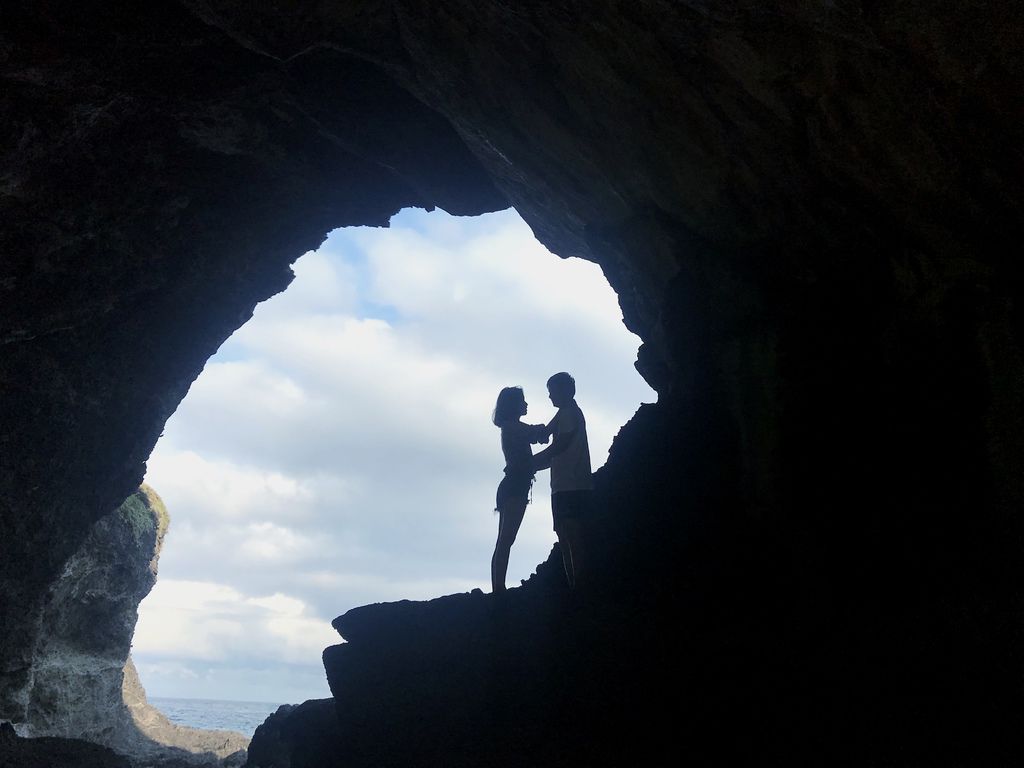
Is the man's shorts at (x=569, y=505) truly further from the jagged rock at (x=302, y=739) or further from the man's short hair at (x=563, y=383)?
the jagged rock at (x=302, y=739)

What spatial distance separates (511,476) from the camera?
8.15m

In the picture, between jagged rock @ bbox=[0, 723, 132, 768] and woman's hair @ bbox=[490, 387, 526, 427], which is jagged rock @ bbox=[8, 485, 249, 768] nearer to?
jagged rock @ bbox=[0, 723, 132, 768]

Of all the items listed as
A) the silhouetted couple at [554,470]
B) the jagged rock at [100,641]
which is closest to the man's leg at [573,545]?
the silhouetted couple at [554,470]

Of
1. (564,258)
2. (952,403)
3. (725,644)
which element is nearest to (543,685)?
(725,644)

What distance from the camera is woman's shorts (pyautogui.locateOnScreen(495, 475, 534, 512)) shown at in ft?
26.6

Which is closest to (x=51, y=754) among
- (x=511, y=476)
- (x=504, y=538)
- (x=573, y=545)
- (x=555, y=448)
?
(x=504, y=538)

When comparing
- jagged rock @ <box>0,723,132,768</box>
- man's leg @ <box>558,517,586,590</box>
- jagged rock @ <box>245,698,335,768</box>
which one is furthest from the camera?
jagged rock @ <box>0,723,132,768</box>

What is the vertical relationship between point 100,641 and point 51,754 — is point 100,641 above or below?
above

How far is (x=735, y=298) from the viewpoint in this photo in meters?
8.74

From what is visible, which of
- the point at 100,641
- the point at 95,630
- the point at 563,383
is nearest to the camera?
the point at 563,383

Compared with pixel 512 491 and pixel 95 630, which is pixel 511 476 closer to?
pixel 512 491

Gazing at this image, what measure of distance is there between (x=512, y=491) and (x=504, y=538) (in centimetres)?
54

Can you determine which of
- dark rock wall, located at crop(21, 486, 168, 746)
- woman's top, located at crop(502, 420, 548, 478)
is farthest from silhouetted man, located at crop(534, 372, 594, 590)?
dark rock wall, located at crop(21, 486, 168, 746)

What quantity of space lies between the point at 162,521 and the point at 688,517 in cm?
2750
